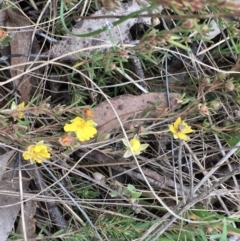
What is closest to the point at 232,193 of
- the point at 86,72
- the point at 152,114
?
the point at 152,114

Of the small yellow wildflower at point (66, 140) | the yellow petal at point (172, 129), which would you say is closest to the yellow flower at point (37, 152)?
the small yellow wildflower at point (66, 140)

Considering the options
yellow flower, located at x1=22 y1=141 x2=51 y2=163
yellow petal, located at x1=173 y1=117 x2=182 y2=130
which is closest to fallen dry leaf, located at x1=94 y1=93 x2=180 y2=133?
yellow petal, located at x1=173 y1=117 x2=182 y2=130

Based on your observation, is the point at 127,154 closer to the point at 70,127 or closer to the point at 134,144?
the point at 134,144

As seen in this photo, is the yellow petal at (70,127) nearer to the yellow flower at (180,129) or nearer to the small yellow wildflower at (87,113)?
the small yellow wildflower at (87,113)

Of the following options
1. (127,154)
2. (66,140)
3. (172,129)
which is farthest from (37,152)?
(172,129)

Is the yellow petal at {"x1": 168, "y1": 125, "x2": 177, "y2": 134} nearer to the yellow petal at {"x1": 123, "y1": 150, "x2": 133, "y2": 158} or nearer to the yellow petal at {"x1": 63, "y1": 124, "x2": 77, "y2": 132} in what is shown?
the yellow petal at {"x1": 123, "y1": 150, "x2": 133, "y2": 158}

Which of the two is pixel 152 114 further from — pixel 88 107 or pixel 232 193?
pixel 232 193
